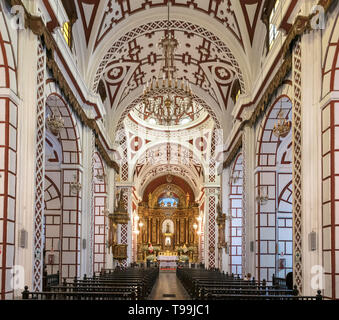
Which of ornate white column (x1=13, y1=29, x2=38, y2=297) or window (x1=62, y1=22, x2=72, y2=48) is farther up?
window (x1=62, y1=22, x2=72, y2=48)

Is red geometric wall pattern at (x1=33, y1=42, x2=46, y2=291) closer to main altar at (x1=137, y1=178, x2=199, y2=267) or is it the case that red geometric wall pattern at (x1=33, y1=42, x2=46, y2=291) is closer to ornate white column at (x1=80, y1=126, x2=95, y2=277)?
ornate white column at (x1=80, y1=126, x2=95, y2=277)

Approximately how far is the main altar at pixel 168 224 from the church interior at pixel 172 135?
449 inches

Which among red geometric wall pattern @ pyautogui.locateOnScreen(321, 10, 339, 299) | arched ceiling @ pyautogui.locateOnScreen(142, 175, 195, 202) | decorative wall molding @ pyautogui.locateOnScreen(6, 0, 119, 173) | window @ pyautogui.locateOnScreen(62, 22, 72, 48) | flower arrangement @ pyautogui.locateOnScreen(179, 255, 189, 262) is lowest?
flower arrangement @ pyautogui.locateOnScreen(179, 255, 189, 262)

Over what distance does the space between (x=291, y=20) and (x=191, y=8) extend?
22.5ft

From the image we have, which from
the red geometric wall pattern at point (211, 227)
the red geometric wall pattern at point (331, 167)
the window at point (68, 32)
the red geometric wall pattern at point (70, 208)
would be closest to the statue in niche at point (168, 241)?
the red geometric wall pattern at point (211, 227)

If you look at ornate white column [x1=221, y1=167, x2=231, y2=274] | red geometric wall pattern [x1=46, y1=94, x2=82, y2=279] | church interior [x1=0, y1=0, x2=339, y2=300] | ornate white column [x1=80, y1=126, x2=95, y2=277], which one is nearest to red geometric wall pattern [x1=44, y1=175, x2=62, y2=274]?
church interior [x1=0, y1=0, x2=339, y2=300]

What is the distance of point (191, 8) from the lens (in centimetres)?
1662

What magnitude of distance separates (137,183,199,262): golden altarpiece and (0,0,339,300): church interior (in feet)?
37.4

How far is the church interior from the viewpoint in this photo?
8852mm

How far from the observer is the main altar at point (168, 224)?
42.9m

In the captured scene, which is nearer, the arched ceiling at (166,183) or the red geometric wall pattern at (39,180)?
the red geometric wall pattern at (39,180)

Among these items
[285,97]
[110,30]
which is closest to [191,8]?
[110,30]

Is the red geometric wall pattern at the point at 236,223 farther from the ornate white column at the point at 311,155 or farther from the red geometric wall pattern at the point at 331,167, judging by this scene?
the red geometric wall pattern at the point at 331,167

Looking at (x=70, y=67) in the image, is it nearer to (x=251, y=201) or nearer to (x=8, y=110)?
(x=8, y=110)
